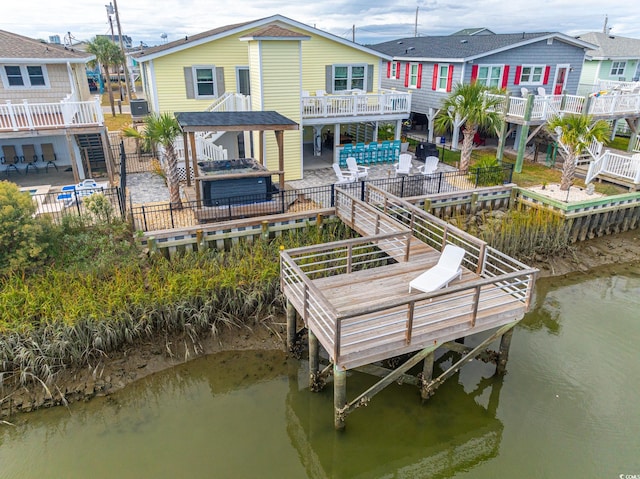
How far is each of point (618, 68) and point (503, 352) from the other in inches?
1207

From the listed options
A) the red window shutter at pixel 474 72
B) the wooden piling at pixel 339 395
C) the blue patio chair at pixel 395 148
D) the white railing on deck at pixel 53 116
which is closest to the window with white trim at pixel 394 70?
the red window shutter at pixel 474 72

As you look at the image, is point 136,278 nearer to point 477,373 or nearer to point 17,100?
point 477,373

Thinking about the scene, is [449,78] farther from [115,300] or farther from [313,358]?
[115,300]

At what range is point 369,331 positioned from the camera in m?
7.45

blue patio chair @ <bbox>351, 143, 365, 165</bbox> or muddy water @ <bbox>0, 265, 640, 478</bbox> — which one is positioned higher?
blue patio chair @ <bbox>351, 143, 365, 165</bbox>

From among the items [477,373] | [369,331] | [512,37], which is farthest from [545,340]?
[512,37]

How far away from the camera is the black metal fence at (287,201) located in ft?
40.1

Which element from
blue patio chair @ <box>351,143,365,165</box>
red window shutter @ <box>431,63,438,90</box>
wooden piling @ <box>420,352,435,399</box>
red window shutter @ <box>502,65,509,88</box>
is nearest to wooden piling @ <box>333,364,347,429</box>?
wooden piling @ <box>420,352,435,399</box>

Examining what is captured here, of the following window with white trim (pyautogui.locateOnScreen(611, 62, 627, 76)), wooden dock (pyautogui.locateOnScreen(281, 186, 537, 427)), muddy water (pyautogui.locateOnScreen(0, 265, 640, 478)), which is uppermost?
window with white trim (pyautogui.locateOnScreen(611, 62, 627, 76))

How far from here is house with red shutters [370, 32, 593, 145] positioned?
21.5m

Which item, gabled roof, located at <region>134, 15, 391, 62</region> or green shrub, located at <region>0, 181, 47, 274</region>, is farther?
gabled roof, located at <region>134, 15, 391, 62</region>

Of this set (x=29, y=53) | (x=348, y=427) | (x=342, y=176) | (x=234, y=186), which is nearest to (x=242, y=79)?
(x=342, y=176)

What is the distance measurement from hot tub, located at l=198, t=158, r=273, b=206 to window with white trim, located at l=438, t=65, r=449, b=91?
1365cm

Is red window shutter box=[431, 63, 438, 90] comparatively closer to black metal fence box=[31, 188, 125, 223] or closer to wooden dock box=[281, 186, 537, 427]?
wooden dock box=[281, 186, 537, 427]
